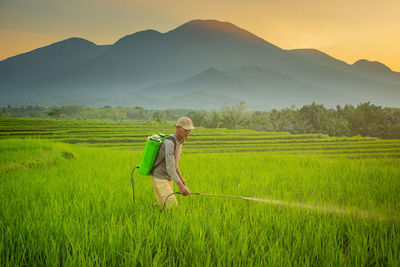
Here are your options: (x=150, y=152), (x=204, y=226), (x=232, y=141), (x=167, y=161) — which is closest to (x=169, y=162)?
(x=167, y=161)

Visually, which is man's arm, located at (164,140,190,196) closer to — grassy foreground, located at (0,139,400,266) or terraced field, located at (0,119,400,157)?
grassy foreground, located at (0,139,400,266)

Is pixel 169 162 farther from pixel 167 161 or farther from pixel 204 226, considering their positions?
pixel 204 226

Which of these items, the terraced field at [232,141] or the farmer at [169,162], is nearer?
the farmer at [169,162]

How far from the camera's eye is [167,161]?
2.80m

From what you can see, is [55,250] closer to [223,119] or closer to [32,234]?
[32,234]

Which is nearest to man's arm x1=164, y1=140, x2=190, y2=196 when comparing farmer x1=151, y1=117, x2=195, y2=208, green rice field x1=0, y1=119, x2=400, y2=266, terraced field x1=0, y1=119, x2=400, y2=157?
farmer x1=151, y1=117, x2=195, y2=208

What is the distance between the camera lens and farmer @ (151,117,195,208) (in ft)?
9.11

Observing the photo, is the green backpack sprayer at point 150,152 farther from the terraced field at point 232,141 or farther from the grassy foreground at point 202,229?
the terraced field at point 232,141

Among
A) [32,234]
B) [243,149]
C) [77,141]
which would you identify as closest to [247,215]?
[32,234]

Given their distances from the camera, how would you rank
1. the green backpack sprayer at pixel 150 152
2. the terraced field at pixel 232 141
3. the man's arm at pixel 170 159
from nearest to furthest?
the man's arm at pixel 170 159
the green backpack sprayer at pixel 150 152
the terraced field at pixel 232 141

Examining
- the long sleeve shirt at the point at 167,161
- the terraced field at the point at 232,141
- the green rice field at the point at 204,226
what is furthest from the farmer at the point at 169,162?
the terraced field at the point at 232,141

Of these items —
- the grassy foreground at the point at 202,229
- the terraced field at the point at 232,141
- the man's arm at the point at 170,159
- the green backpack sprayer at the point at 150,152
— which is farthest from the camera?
the terraced field at the point at 232,141

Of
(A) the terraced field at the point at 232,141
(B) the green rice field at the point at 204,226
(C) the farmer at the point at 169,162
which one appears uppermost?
(C) the farmer at the point at 169,162

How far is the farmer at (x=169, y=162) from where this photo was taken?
→ 2777 mm
